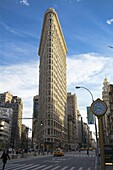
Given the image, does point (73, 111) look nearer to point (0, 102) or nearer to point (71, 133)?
point (71, 133)

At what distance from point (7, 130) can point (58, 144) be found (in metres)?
39.1

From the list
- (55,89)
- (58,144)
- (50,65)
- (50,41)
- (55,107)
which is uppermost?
(50,41)

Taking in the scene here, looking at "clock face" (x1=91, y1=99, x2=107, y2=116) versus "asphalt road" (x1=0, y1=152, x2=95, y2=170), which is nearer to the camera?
"clock face" (x1=91, y1=99, x2=107, y2=116)

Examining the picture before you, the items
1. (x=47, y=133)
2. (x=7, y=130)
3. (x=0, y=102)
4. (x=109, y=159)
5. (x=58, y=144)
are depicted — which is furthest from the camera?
(x=0, y=102)

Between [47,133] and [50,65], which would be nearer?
[47,133]

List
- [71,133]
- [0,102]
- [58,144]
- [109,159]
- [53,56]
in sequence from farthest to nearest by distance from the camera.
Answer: [0,102]
[71,133]
[53,56]
[58,144]
[109,159]

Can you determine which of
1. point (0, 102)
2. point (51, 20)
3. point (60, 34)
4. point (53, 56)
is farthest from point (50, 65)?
point (0, 102)

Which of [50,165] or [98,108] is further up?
[98,108]

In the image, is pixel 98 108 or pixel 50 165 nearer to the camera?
pixel 98 108

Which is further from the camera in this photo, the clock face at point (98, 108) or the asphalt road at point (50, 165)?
the asphalt road at point (50, 165)

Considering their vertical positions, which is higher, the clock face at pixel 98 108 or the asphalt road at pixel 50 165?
the clock face at pixel 98 108

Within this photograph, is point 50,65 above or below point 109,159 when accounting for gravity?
above

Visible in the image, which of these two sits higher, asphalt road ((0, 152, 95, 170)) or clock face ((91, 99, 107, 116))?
clock face ((91, 99, 107, 116))

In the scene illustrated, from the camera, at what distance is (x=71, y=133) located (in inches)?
6142
